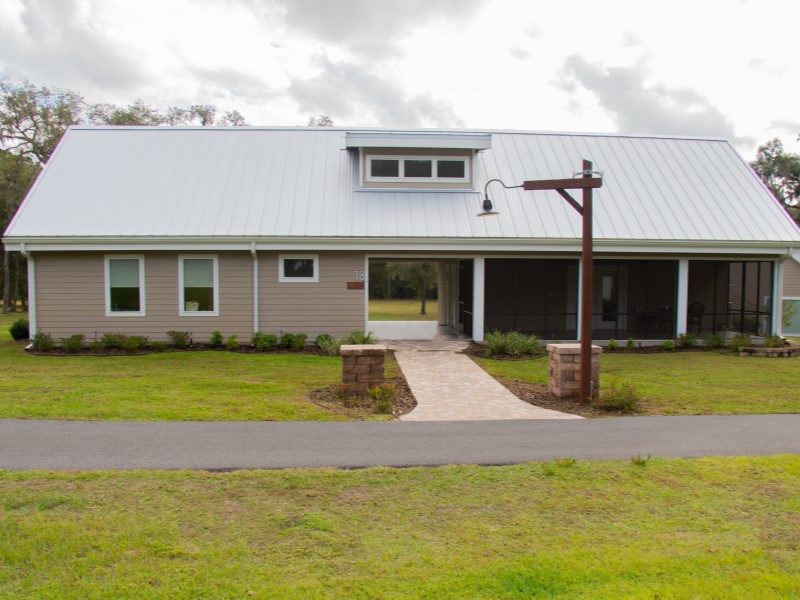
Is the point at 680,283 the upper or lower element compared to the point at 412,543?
upper

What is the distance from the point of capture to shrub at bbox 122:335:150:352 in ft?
46.9

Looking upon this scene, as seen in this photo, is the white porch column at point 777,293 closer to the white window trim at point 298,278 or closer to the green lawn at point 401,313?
the white window trim at point 298,278

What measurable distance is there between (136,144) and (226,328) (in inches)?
282

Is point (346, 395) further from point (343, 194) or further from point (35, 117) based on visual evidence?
point (35, 117)

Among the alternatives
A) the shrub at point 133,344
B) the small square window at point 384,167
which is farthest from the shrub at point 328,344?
the small square window at point 384,167

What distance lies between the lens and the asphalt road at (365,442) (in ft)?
19.6

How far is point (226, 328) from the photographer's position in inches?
595

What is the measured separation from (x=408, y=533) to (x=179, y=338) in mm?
11764

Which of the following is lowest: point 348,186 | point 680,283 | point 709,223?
point 680,283

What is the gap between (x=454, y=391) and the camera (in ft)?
33.2

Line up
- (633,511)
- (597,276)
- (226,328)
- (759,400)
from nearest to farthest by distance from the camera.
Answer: (633,511), (759,400), (226,328), (597,276)

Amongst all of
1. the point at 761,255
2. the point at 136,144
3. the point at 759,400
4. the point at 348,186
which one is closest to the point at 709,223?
the point at 761,255

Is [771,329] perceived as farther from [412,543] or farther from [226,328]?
[412,543]

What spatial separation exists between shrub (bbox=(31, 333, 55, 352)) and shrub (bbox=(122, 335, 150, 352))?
1.77 meters
